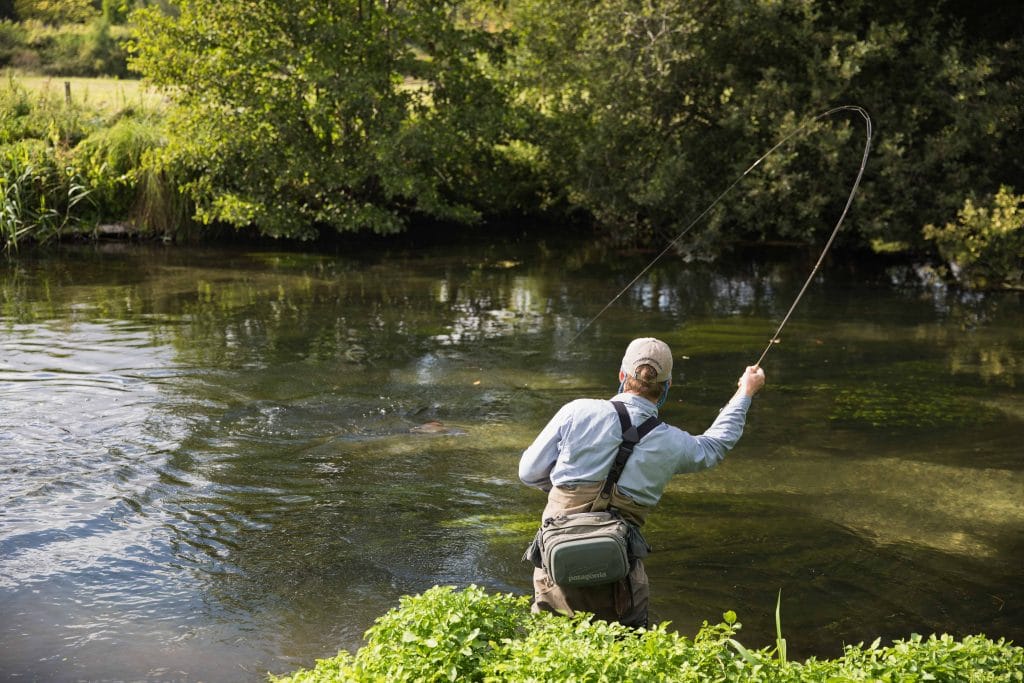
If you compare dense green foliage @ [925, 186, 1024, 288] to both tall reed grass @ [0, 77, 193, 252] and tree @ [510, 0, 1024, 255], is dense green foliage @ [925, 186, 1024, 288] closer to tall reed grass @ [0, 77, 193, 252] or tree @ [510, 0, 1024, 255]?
tree @ [510, 0, 1024, 255]

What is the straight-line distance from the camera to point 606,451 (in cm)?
471

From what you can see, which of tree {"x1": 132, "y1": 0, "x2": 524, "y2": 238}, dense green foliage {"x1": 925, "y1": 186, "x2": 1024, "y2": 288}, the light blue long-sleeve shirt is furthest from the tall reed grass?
the light blue long-sleeve shirt

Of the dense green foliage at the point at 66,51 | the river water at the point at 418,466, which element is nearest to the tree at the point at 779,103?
the river water at the point at 418,466

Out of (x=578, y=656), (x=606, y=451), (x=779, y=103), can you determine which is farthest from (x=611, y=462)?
(x=779, y=103)

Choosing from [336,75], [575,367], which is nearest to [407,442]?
[575,367]

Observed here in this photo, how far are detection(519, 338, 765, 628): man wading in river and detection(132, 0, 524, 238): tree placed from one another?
1477 cm

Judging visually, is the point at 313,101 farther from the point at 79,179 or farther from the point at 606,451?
the point at 606,451

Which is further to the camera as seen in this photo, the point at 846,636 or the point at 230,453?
the point at 230,453

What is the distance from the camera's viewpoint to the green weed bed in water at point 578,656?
3865 millimetres

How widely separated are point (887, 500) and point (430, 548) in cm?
355

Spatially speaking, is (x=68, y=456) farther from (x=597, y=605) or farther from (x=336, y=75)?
(x=336, y=75)

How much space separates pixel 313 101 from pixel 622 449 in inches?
670

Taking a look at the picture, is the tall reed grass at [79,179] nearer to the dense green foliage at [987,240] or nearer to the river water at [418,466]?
the river water at [418,466]

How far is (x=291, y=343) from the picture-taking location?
43.8ft
